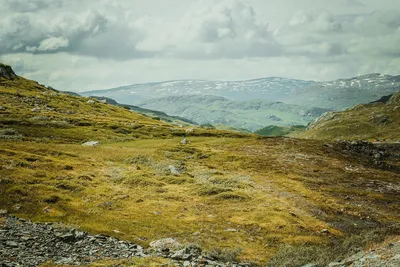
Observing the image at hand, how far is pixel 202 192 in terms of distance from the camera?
5944 centimetres

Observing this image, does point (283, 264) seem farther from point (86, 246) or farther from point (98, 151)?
point (98, 151)

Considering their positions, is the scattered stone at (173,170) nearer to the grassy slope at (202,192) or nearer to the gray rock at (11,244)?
the grassy slope at (202,192)

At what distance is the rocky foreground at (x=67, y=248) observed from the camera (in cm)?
2638

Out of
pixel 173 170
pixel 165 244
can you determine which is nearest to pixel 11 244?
pixel 165 244

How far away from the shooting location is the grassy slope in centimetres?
4044

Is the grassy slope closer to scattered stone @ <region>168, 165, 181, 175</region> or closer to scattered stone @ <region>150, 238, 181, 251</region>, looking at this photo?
scattered stone @ <region>150, 238, 181, 251</region>

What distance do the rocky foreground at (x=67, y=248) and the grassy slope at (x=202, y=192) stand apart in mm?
2878

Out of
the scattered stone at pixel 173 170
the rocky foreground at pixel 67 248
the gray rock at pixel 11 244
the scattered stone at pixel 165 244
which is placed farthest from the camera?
the scattered stone at pixel 173 170

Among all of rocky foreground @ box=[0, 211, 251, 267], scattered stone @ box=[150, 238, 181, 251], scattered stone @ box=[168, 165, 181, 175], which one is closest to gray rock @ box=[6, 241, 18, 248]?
rocky foreground @ box=[0, 211, 251, 267]

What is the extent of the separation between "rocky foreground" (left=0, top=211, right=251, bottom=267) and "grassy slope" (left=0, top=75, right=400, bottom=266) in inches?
113

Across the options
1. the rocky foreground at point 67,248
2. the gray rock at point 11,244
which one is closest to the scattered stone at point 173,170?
the rocky foreground at point 67,248

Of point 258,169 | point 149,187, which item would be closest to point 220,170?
point 258,169

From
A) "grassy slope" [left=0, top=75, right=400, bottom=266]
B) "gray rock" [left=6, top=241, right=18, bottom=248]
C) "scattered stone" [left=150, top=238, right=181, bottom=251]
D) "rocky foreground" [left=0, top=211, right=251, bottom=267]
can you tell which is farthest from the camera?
"grassy slope" [left=0, top=75, right=400, bottom=266]

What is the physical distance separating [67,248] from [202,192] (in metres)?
32.2
